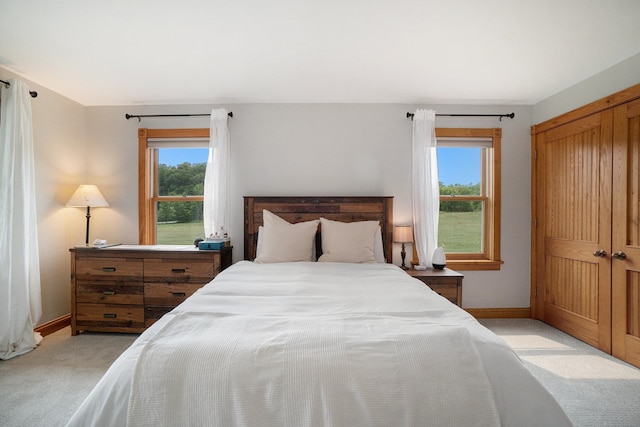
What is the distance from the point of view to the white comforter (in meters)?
1.06

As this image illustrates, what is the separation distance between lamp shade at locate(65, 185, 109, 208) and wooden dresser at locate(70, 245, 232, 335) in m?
0.52

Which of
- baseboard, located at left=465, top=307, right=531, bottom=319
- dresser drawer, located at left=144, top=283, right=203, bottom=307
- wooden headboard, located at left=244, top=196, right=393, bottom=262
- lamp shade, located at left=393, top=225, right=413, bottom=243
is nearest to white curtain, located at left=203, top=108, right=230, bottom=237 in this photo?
wooden headboard, located at left=244, top=196, right=393, bottom=262

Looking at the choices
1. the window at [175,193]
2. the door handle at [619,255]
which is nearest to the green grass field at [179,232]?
the window at [175,193]

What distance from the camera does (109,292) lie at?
3.14m

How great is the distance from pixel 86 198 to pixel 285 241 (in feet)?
7.51

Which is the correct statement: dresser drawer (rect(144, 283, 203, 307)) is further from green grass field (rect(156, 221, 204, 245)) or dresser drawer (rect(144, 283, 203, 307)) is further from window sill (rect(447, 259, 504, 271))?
window sill (rect(447, 259, 504, 271))

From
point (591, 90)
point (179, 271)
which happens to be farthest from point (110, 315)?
point (591, 90)

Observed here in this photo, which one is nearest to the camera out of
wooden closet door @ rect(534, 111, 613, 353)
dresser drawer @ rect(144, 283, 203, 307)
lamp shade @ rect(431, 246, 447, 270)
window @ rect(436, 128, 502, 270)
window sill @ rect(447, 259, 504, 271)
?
wooden closet door @ rect(534, 111, 613, 353)

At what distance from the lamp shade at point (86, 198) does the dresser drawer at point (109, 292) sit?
2.74ft

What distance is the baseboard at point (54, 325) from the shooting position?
3.12m

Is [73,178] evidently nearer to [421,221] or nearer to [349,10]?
[349,10]

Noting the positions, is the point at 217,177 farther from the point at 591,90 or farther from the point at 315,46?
the point at 591,90

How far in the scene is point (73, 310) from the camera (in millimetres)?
3146

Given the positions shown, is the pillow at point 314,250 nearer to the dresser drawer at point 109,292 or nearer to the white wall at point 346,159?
the white wall at point 346,159
